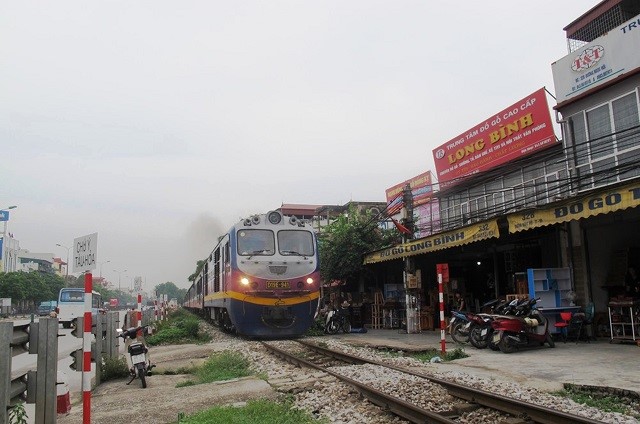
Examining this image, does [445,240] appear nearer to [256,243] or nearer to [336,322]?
[256,243]

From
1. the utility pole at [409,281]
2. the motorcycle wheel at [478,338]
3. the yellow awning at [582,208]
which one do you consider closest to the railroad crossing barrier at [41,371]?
the motorcycle wheel at [478,338]

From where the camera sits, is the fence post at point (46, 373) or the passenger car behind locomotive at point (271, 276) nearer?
the fence post at point (46, 373)

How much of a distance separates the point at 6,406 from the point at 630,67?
1387 cm

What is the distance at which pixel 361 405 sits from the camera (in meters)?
6.07

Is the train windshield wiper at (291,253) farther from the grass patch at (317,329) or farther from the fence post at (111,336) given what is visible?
the fence post at (111,336)

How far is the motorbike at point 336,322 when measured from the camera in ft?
56.2

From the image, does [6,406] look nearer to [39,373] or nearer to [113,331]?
[39,373]

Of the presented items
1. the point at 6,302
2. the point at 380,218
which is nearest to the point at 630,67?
the point at 380,218

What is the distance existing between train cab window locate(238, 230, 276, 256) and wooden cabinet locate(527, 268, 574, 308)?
6826 mm

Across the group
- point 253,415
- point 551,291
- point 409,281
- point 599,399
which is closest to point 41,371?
point 253,415

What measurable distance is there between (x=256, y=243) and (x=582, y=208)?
8190 millimetres

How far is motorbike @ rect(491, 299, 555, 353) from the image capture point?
34.3ft

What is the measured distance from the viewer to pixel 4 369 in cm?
404

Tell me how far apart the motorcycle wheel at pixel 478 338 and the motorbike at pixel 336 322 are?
6.45m
